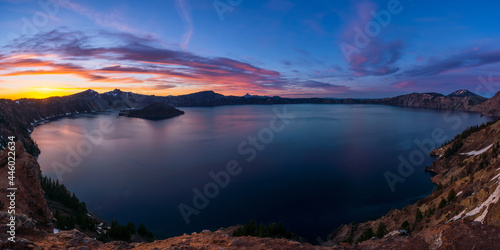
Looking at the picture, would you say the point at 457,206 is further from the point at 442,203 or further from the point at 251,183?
the point at 251,183

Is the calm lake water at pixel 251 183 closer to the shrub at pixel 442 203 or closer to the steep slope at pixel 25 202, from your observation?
the shrub at pixel 442 203

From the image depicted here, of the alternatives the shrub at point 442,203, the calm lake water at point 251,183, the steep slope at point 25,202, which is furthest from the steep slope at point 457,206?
the steep slope at point 25,202

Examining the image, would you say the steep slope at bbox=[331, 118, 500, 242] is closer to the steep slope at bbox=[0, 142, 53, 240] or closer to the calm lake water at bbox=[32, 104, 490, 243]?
the calm lake water at bbox=[32, 104, 490, 243]

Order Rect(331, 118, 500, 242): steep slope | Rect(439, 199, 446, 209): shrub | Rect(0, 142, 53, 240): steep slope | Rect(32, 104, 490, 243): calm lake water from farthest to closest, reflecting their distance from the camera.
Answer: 1. Rect(32, 104, 490, 243): calm lake water
2. Rect(439, 199, 446, 209): shrub
3. Rect(331, 118, 500, 242): steep slope
4. Rect(0, 142, 53, 240): steep slope

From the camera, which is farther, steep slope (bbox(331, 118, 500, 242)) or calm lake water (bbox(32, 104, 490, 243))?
calm lake water (bbox(32, 104, 490, 243))

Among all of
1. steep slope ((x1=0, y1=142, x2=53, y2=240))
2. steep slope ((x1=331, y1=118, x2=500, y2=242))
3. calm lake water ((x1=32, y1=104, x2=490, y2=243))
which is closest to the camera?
steep slope ((x1=0, y1=142, x2=53, y2=240))

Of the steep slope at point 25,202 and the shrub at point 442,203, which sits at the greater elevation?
the steep slope at point 25,202

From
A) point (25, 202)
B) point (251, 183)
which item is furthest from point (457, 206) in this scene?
point (25, 202)

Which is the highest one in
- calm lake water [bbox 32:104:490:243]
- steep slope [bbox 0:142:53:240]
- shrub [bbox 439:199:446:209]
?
steep slope [bbox 0:142:53:240]

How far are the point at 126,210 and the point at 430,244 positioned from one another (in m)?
50.9

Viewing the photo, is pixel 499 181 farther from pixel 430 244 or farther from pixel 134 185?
pixel 134 185

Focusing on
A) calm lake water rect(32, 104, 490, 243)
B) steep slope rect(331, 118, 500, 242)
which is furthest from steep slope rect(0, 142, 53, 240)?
steep slope rect(331, 118, 500, 242)

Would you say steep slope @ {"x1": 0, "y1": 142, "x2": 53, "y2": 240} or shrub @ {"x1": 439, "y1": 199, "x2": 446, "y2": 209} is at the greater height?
steep slope @ {"x1": 0, "y1": 142, "x2": 53, "y2": 240}

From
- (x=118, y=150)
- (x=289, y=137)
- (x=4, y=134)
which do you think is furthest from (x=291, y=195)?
(x=4, y=134)
